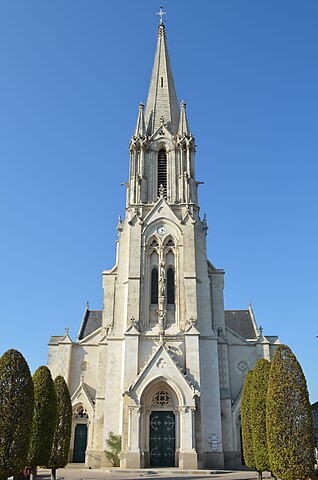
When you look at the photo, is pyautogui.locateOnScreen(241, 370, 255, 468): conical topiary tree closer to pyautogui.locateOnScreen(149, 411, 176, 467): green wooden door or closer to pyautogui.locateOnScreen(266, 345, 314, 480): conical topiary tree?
pyautogui.locateOnScreen(266, 345, 314, 480): conical topiary tree

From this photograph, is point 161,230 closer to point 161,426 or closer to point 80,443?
point 161,426

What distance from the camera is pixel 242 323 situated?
130 ft

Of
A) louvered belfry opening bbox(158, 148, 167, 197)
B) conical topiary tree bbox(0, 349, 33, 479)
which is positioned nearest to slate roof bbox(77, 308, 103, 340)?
louvered belfry opening bbox(158, 148, 167, 197)

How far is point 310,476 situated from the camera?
14.7m

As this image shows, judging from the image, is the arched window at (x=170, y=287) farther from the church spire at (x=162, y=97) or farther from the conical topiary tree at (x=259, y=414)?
the church spire at (x=162, y=97)

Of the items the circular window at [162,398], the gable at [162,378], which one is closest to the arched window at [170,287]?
the gable at [162,378]

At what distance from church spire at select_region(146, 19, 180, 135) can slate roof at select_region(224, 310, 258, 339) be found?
1708 centimetres

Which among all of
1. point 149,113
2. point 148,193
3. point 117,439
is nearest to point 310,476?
point 117,439

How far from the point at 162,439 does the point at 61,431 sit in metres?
10.5

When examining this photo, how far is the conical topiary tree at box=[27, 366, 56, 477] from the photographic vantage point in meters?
17.9

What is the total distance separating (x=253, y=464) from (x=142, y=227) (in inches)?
747

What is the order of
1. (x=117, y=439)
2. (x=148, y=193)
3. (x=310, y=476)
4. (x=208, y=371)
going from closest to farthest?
(x=310, y=476) < (x=117, y=439) < (x=208, y=371) < (x=148, y=193)

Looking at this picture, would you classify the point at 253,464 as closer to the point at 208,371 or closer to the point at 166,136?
the point at 208,371

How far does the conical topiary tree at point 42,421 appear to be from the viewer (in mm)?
17891
